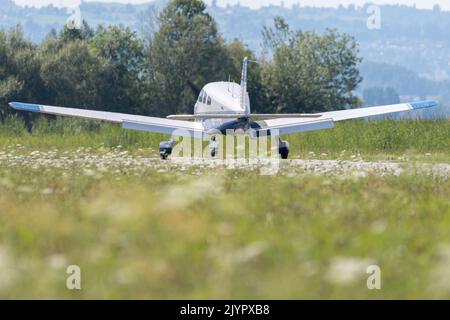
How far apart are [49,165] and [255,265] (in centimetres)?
961

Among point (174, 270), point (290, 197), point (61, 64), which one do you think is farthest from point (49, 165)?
point (61, 64)

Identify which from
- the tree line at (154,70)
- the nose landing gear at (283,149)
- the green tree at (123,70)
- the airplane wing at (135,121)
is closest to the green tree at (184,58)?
the tree line at (154,70)

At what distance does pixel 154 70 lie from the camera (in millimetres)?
85438

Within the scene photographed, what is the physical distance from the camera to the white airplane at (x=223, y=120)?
1081 inches

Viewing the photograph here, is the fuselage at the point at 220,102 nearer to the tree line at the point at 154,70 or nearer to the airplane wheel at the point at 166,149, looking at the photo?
the airplane wheel at the point at 166,149

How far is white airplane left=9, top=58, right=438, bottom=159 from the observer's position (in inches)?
1081

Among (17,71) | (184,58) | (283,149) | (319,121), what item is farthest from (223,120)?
(184,58)

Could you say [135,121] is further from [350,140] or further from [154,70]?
[154,70]

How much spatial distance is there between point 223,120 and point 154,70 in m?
57.5

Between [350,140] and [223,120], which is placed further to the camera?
[350,140]

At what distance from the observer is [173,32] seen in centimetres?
8288

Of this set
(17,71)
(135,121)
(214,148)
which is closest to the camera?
(214,148)

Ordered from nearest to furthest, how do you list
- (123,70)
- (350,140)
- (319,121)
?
(319,121), (350,140), (123,70)
